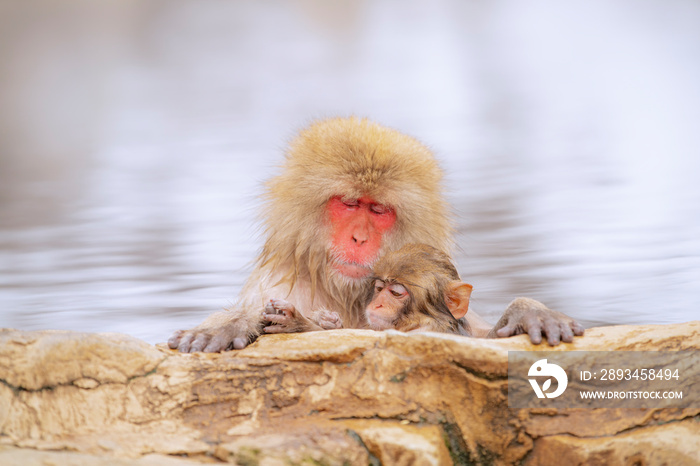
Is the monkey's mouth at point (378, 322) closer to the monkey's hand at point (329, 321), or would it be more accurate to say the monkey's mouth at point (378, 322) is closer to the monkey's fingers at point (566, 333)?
the monkey's hand at point (329, 321)

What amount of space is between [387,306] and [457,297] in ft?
0.92

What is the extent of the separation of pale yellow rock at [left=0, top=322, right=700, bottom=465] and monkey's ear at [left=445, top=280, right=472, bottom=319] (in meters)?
0.67

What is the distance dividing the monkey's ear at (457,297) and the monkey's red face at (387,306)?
18 centimetres

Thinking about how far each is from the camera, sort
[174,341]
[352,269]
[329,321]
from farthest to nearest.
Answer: [352,269], [329,321], [174,341]

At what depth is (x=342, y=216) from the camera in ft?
11.3

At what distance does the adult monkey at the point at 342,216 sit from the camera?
3.40 metres

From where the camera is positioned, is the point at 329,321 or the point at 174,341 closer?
the point at 174,341

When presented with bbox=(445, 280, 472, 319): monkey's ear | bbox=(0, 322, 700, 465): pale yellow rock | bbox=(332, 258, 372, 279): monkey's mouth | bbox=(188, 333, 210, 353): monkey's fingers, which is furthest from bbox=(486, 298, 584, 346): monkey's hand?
bbox=(188, 333, 210, 353): monkey's fingers

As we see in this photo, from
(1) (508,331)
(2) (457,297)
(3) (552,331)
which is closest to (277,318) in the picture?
(2) (457,297)

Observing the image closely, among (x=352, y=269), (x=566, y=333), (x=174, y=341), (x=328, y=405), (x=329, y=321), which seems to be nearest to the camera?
(x=328, y=405)

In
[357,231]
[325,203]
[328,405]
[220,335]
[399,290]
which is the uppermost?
[325,203]

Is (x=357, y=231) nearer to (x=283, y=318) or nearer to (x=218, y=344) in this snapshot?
(x=283, y=318)

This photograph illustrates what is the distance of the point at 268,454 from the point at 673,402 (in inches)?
48.0

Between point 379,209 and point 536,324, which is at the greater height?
point 379,209
